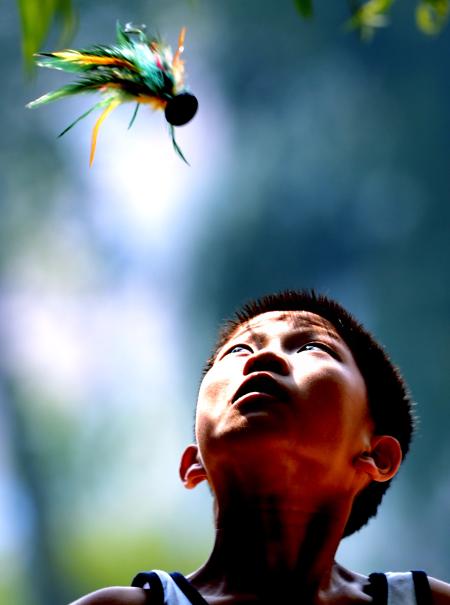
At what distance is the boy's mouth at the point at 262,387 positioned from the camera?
78 centimetres

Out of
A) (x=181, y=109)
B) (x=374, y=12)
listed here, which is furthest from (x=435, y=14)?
(x=181, y=109)

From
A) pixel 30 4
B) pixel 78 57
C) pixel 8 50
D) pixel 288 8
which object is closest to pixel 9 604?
pixel 8 50

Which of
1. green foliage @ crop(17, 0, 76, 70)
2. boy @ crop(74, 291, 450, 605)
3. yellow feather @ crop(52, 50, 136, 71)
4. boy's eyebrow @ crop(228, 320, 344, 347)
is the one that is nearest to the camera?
green foliage @ crop(17, 0, 76, 70)

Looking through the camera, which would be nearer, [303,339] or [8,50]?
[303,339]

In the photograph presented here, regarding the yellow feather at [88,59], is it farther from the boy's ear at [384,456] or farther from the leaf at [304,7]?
the boy's ear at [384,456]

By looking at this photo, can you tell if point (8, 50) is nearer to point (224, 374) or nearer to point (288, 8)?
point (288, 8)

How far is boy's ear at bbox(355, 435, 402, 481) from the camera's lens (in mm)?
833

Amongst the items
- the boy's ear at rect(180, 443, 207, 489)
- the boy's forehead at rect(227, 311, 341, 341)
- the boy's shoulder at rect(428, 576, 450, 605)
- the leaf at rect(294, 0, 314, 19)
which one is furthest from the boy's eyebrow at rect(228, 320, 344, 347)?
the leaf at rect(294, 0, 314, 19)

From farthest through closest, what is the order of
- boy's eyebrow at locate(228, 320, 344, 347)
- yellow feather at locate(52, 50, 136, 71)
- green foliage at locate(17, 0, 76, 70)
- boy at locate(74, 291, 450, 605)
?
boy's eyebrow at locate(228, 320, 344, 347), boy at locate(74, 291, 450, 605), yellow feather at locate(52, 50, 136, 71), green foliage at locate(17, 0, 76, 70)

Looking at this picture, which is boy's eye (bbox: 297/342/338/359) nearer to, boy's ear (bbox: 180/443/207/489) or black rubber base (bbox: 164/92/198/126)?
boy's ear (bbox: 180/443/207/489)

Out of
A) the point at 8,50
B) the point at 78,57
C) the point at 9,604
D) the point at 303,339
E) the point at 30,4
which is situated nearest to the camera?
the point at 30,4

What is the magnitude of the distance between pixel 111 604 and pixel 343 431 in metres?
0.24

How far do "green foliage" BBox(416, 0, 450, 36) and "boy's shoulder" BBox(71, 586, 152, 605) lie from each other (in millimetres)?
447

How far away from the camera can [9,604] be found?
288 centimetres
